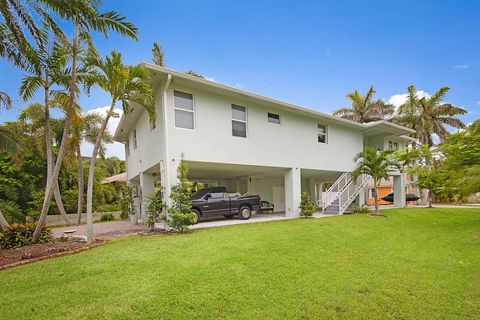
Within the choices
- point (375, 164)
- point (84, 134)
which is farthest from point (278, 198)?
point (84, 134)

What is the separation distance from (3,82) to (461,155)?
18.9 meters

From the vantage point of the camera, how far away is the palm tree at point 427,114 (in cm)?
2747

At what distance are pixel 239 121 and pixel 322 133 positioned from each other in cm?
662

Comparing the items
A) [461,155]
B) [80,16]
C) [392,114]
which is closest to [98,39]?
[80,16]

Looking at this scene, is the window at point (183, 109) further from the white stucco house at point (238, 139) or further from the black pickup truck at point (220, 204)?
the black pickup truck at point (220, 204)

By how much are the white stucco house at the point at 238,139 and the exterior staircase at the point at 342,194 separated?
2.5 inches

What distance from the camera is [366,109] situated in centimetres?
3000

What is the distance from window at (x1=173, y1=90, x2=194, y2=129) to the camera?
10734 millimetres

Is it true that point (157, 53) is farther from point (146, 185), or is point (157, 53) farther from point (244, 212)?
point (244, 212)

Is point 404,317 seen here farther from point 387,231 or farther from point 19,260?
point 19,260

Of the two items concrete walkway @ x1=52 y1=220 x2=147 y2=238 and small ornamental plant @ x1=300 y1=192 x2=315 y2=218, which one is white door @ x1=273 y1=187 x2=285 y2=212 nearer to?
small ornamental plant @ x1=300 y1=192 x2=315 y2=218

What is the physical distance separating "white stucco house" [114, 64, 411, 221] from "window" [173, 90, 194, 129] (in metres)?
0.04

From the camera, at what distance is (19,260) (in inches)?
276

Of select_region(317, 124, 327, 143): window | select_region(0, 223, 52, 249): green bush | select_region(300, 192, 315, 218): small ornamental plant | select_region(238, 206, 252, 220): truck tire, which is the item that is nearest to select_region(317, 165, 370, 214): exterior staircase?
select_region(317, 124, 327, 143): window
